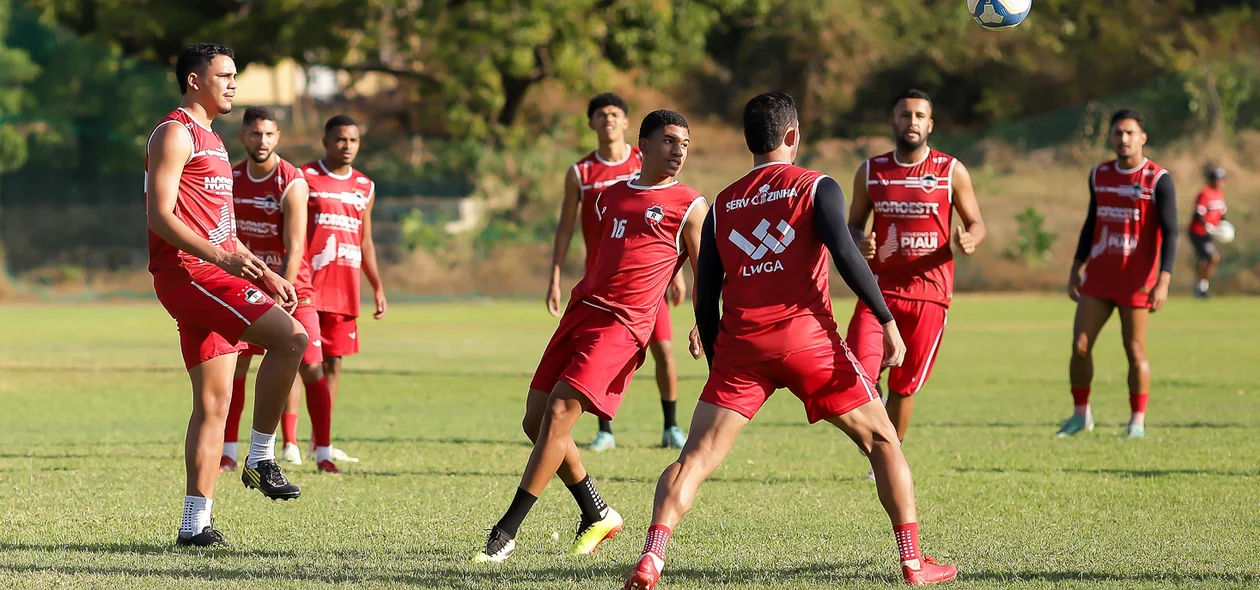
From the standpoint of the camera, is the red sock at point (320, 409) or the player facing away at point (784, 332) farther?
the red sock at point (320, 409)

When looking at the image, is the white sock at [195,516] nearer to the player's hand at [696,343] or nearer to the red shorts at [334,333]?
the player's hand at [696,343]

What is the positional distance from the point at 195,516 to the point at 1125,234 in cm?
699

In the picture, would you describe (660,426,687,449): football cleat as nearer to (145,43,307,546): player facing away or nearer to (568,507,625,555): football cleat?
(568,507,625,555): football cleat

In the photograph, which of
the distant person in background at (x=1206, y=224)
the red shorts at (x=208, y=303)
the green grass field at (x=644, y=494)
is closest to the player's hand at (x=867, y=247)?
the green grass field at (x=644, y=494)

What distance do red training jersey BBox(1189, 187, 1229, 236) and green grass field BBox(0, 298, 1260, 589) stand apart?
12564mm

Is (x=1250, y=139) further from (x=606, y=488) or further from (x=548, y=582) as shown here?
(x=548, y=582)

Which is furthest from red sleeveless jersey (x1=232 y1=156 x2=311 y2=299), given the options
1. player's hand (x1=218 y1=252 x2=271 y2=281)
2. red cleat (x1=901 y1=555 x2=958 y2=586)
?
red cleat (x1=901 y1=555 x2=958 y2=586)

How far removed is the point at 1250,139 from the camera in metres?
35.5

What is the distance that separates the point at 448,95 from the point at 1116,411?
74.4 feet

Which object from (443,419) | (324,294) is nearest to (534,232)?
(443,419)

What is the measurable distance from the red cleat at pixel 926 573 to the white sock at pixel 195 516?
3.01 m

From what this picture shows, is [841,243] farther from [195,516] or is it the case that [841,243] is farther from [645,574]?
[195,516]

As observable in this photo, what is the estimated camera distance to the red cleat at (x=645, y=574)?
5.15m

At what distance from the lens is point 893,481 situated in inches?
216
